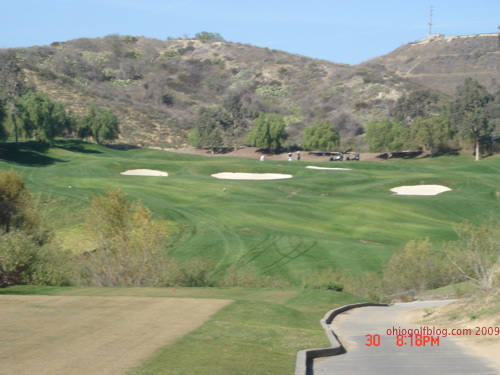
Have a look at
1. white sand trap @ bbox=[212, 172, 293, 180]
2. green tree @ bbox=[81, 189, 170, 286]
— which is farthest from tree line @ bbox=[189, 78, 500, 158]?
green tree @ bbox=[81, 189, 170, 286]

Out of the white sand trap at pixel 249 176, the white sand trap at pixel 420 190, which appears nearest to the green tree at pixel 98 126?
the white sand trap at pixel 249 176

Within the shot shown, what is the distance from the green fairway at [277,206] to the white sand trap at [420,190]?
984 mm

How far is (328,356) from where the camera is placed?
16328 millimetres

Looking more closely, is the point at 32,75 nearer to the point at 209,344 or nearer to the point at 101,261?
the point at 101,261

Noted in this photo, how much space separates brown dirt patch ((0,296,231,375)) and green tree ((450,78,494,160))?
85.9 meters

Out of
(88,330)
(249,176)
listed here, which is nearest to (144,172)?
(249,176)

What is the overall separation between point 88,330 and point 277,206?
41.4m

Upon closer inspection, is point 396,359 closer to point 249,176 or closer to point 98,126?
point 249,176

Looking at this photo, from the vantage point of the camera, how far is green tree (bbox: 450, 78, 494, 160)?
104 metres

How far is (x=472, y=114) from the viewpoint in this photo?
105688 millimetres

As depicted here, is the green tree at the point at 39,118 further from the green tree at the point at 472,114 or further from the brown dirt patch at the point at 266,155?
the green tree at the point at 472,114

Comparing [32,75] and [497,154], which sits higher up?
[32,75]

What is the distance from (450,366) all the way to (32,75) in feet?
479

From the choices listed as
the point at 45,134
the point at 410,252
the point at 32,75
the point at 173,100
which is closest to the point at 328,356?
the point at 410,252
